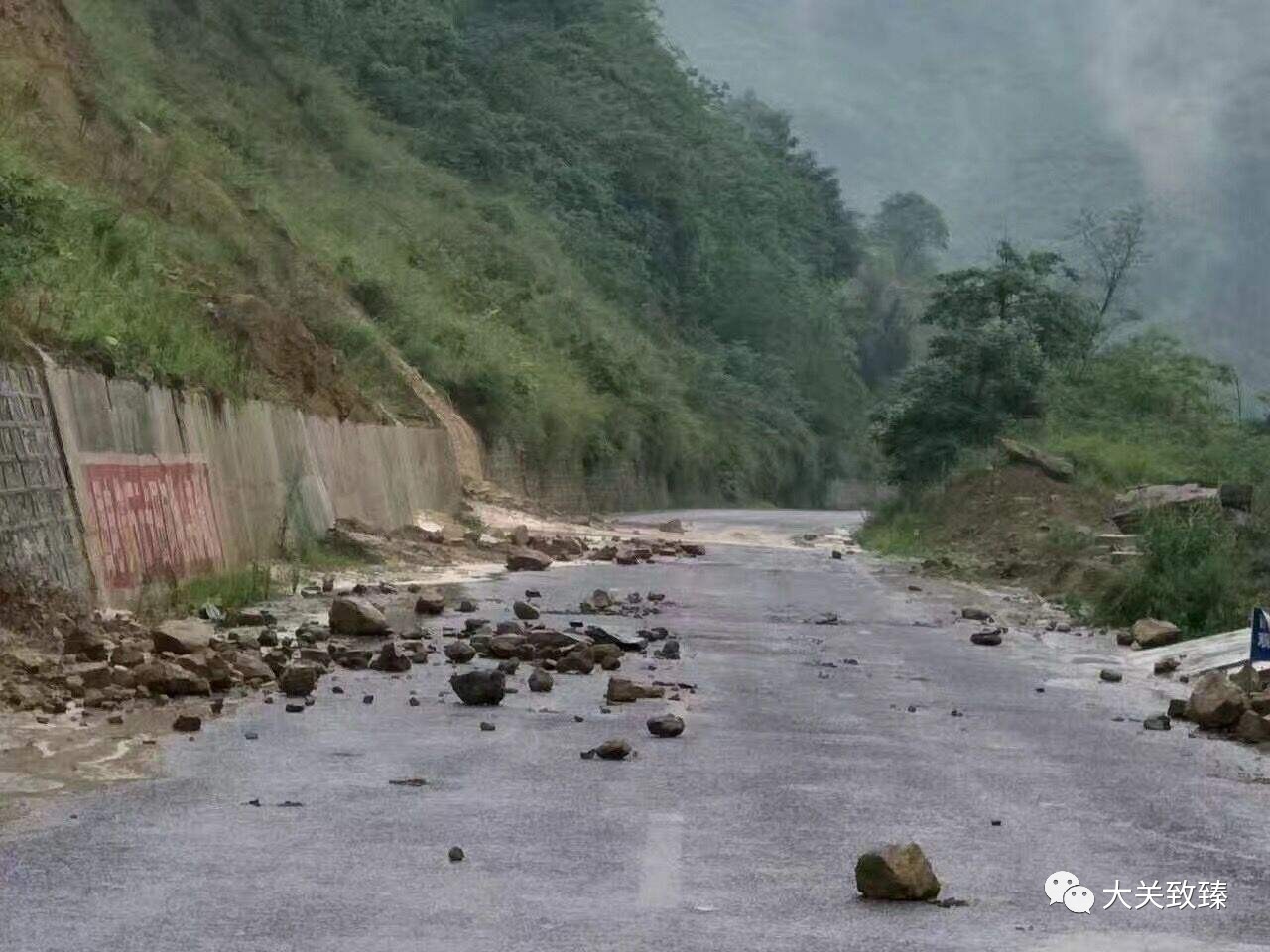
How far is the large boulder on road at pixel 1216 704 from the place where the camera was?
1324cm

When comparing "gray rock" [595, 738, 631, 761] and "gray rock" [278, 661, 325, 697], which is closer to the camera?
"gray rock" [595, 738, 631, 761]

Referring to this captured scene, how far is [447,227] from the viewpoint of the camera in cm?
6638

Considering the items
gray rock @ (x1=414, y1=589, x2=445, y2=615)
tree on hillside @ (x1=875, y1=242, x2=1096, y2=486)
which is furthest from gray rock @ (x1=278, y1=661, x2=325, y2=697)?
tree on hillside @ (x1=875, y1=242, x2=1096, y2=486)

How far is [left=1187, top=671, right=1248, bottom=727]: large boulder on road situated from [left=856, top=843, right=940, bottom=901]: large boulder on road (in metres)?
6.27

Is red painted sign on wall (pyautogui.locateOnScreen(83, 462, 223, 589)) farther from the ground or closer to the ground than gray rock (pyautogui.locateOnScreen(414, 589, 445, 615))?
farther from the ground

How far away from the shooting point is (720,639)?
18.6 meters

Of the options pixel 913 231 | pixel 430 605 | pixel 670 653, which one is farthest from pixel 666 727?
pixel 913 231

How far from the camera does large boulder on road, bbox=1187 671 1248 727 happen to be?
521 inches

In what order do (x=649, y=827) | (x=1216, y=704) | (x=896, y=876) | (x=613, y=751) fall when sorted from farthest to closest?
1. (x=1216, y=704)
2. (x=613, y=751)
3. (x=649, y=827)
4. (x=896, y=876)

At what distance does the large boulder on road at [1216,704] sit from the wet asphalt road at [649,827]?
0.46 metres

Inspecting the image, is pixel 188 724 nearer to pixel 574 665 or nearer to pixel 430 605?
pixel 574 665

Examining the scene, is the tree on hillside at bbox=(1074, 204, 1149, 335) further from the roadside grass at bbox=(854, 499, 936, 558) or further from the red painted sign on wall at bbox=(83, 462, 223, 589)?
the red painted sign on wall at bbox=(83, 462, 223, 589)

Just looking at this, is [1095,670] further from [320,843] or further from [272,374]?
[272,374]

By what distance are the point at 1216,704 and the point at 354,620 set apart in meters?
7.13
